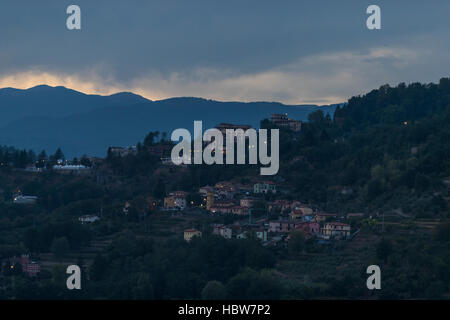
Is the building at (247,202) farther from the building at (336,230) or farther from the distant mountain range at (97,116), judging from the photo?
the distant mountain range at (97,116)

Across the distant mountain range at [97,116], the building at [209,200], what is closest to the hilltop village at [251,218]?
the building at [209,200]

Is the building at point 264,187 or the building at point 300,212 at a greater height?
the building at point 264,187

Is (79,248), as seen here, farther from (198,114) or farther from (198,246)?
(198,114)

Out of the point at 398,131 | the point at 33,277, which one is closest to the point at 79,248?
the point at 33,277

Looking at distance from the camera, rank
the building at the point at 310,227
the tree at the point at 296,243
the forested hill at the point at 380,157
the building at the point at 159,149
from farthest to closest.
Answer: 1. the building at the point at 159,149
2. the forested hill at the point at 380,157
3. the building at the point at 310,227
4. the tree at the point at 296,243

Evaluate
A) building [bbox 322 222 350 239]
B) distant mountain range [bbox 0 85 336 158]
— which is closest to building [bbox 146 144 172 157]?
building [bbox 322 222 350 239]

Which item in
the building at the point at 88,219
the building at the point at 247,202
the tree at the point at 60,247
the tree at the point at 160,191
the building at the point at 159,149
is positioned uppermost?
the building at the point at 159,149

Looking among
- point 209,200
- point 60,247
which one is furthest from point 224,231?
point 60,247

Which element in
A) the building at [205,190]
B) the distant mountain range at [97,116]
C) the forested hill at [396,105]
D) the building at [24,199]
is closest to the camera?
the building at [205,190]

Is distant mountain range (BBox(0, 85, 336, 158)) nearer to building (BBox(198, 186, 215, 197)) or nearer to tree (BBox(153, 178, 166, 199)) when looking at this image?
building (BBox(198, 186, 215, 197))
